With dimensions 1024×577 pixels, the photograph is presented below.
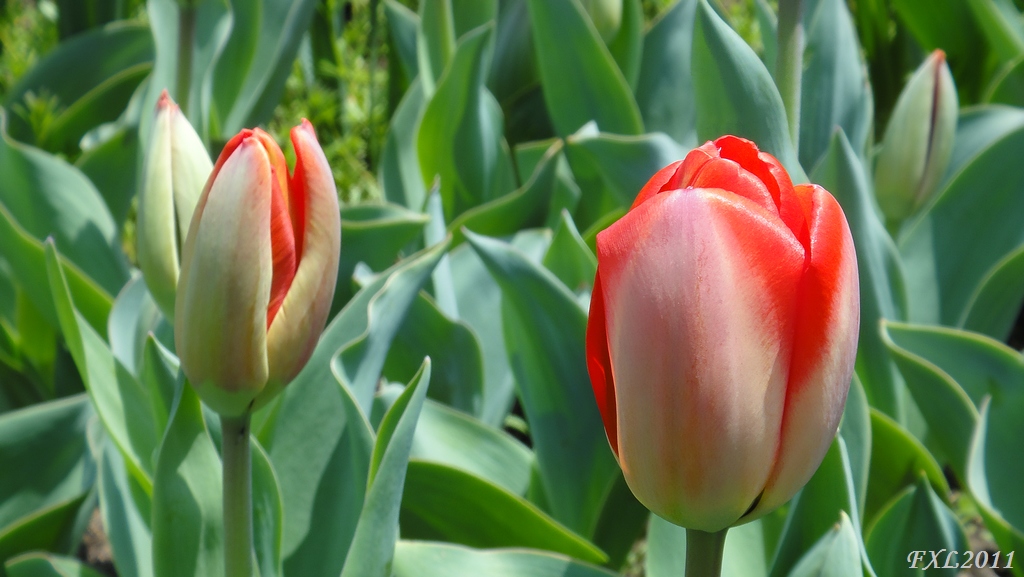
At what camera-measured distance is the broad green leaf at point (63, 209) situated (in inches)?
48.1

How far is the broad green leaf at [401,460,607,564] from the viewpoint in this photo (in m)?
0.88

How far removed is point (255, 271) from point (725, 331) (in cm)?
25

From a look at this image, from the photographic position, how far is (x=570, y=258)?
43.3 inches

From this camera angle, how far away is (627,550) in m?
1.04

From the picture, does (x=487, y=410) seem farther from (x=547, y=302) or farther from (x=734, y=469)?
(x=734, y=469)

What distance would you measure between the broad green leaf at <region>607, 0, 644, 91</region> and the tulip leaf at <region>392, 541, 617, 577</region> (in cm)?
95

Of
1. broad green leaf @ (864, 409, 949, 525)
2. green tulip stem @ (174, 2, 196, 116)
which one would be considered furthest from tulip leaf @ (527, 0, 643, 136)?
broad green leaf @ (864, 409, 949, 525)

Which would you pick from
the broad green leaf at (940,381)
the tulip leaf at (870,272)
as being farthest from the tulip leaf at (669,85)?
the broad green leaf at (940,381)

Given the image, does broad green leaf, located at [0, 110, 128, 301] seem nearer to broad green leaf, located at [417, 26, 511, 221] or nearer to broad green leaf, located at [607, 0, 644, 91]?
broad green leaf, located at [417, 26, 511, 221]

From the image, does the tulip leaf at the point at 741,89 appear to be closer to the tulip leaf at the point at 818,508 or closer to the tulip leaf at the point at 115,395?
the tulip leaf at the point at 818,508

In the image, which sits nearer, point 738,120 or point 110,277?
point 738,120

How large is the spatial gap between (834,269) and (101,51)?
174 cm

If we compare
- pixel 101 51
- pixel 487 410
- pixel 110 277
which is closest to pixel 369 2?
pixel 101 51

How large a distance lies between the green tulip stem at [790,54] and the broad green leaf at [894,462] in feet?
1.37
